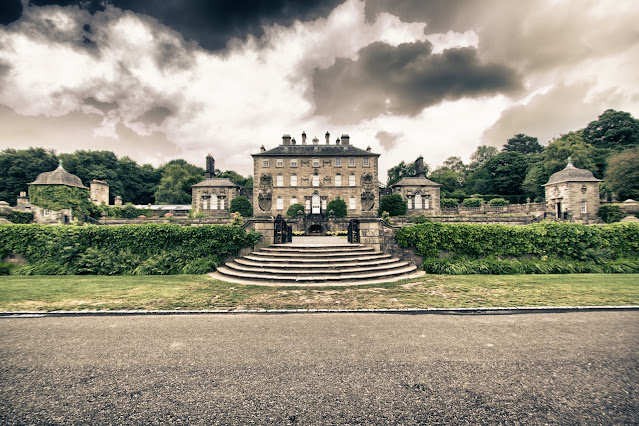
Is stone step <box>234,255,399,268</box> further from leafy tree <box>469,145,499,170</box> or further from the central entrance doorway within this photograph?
leafy tree <box>469,145,499,170</box>

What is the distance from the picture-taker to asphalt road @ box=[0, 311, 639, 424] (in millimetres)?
2480

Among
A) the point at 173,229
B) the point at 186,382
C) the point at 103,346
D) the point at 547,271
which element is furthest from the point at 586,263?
the point at 173,229

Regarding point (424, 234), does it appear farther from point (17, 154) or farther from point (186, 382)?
point (17, 154)

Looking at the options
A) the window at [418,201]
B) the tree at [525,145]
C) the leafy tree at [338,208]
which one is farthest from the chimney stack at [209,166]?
the tree at [525,145]

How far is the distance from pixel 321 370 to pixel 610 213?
1463 inches

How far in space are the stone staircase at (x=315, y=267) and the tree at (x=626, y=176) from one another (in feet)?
128

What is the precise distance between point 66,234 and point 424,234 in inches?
618

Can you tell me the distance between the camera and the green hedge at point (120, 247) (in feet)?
33.7

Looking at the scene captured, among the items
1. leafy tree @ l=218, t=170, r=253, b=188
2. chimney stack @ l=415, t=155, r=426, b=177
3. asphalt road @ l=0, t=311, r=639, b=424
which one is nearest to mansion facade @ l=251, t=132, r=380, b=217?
chimney stack @ l=415, t=155, r=426, b=177

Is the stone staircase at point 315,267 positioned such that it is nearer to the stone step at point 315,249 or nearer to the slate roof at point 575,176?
the stone step at point 315,249

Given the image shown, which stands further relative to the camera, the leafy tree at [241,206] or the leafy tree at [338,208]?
the leafy tree at [241,206]

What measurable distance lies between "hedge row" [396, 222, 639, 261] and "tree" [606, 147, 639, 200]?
99.9 ft

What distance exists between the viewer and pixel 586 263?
1060 cm

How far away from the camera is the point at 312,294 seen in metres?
7.09
